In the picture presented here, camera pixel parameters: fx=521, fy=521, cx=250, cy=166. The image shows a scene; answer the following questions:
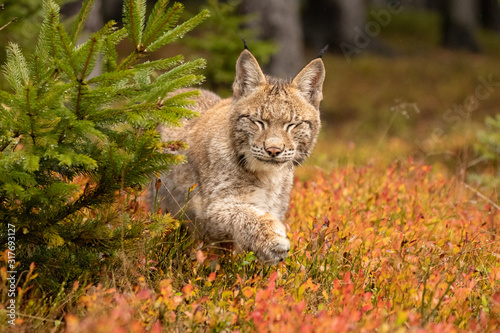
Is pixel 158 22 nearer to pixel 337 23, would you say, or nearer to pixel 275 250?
pixel 275 250

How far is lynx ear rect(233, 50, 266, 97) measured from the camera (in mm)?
4852

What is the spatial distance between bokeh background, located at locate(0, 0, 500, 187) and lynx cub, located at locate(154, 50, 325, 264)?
218 centimetres

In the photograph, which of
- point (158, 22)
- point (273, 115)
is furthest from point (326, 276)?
point (158, 22)

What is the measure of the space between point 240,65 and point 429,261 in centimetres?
240

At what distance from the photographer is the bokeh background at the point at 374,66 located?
354 inches

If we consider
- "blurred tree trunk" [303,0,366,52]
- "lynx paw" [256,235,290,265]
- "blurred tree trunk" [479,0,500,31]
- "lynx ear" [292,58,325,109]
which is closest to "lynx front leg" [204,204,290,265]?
"lynx paw" [256,235,290,265]

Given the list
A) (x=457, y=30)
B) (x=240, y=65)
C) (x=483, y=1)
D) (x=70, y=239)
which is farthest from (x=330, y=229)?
(x=483, y=1)

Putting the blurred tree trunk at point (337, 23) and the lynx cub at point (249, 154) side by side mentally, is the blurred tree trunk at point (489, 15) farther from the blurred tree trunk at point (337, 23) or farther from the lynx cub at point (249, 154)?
the lynx cub at point (249, 154)

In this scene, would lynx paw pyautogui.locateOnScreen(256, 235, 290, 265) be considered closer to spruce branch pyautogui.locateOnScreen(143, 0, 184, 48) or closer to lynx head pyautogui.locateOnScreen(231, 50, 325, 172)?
lynx head pyautogui.locateOnScreen(231, 50, 325, 172)

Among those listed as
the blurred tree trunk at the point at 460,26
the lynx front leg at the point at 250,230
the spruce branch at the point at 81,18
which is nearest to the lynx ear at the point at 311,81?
Answer: the lynx front leg at the point at 250,230

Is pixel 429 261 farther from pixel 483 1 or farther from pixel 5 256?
pixel 483 1

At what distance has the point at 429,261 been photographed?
13.7ft

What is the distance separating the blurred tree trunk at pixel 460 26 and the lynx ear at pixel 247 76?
2328 centimetres

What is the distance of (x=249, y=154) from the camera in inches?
182
